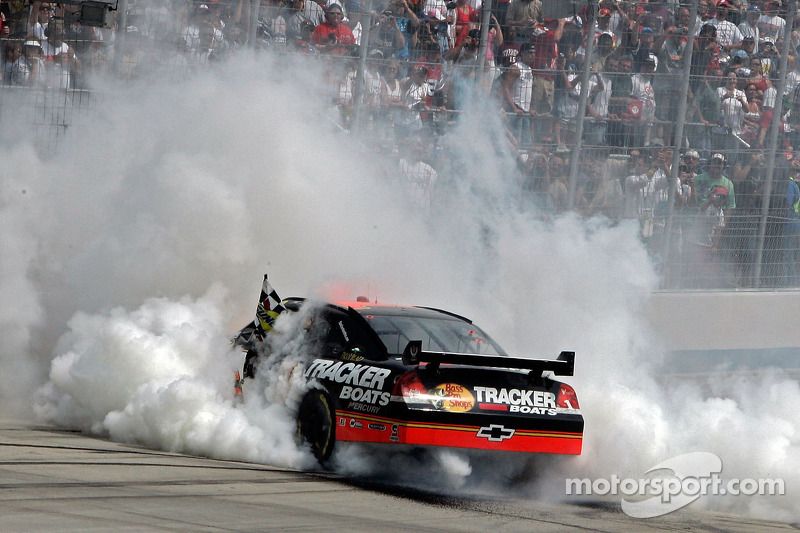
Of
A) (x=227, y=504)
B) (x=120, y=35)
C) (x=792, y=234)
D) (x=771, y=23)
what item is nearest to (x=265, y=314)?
(x=227, y=504)

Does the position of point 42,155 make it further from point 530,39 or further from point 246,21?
point 530,39

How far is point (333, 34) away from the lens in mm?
13844

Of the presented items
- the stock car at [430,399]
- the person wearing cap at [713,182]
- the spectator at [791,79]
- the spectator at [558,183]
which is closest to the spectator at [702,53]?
the person wearing cap at [713,182]

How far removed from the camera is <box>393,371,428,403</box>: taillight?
26.9ft

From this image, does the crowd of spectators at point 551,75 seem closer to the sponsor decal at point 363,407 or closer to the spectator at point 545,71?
the spectator at point 545,71

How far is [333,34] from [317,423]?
20.2 ft

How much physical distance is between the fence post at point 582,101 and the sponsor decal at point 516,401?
6302mm

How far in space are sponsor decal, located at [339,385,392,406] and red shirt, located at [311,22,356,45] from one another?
610 cm

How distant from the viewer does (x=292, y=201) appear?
42.0 ft

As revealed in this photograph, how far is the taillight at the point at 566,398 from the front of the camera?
8.59 metres

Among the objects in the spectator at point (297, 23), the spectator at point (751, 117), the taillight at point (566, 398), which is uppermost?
the spectator at point (297, 23)

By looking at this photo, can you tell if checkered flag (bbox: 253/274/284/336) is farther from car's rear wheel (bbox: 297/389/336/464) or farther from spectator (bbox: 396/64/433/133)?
spectator (bbox: 396/64/433/133)

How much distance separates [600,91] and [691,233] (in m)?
1.98

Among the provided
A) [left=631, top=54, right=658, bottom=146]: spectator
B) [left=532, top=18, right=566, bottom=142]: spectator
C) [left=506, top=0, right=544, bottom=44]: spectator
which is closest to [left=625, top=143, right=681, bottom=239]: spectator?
[left=631, top=54, right=658, bottom=146]: spectator
